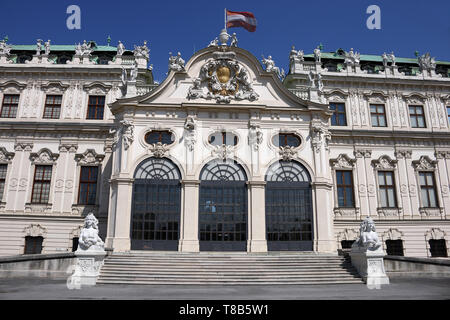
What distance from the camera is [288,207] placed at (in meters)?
24.8

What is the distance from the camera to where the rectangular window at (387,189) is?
29.5 metres

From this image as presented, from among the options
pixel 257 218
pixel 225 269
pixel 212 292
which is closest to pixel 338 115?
pixel 257 218

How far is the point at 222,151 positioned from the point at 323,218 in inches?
329

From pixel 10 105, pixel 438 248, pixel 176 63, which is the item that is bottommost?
pixel 438 248

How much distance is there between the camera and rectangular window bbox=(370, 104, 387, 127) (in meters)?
31.6

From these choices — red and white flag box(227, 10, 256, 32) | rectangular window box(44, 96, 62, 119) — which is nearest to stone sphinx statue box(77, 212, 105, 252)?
rectangular window box(44, 96, 62, 119)

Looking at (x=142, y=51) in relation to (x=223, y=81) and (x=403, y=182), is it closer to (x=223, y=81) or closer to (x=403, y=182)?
(x=223, y=81)

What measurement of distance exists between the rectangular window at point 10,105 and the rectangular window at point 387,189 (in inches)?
1237

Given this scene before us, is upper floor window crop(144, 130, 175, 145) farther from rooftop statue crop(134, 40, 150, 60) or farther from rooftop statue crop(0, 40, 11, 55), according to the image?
rooftop statue crop(0, 40, 11, 55)

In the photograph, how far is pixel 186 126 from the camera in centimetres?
2544

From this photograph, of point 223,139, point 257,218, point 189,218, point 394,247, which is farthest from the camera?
point 394,247

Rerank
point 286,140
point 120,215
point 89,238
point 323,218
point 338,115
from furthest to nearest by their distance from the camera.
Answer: point 338,115 < point 286,140 < point 323,218 < point 120,215 < point 89,238

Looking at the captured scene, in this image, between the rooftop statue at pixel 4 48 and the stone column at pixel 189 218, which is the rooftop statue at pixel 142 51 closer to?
the rooftop statue at pixel 4 48
